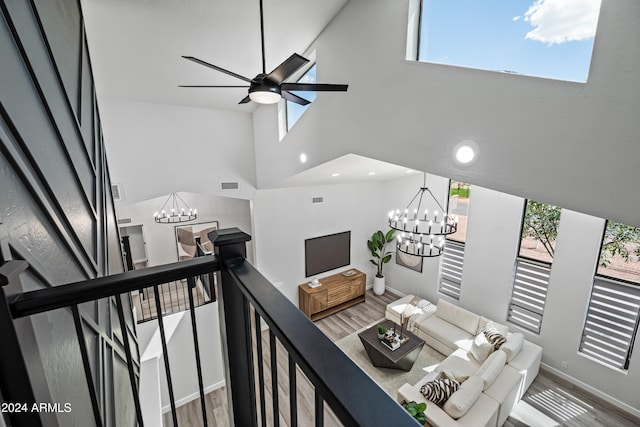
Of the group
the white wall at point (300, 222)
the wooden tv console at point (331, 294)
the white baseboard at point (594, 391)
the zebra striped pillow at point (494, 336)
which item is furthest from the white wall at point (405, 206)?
the white baseboard at point (594, 391)

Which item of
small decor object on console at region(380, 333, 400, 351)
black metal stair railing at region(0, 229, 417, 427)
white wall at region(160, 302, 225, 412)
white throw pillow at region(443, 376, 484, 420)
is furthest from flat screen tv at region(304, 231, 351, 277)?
black metal stair railing at region(0, 229, 417, 427)

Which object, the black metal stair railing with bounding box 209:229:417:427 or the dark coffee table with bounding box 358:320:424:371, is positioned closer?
the black metal stair railing with bounding box 209:229:417:427

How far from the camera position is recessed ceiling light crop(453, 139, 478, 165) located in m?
2.10

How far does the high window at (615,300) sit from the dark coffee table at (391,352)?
2.64 meters

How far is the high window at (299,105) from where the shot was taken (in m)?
3.73

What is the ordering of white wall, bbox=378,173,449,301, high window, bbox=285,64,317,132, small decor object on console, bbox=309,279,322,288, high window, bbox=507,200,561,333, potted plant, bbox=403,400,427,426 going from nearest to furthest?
potted plant, bbox=403,400,427,426 < high window, bbox=285,64,317,132 < high window, bbox=507,200,561,333 < white wall, bbox=378,173,449,301 < small decor object on console, bbox=309,279,322,288

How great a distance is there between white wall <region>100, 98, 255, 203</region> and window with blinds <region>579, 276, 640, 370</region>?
20.1ft

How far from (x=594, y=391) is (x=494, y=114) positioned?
5185 mm

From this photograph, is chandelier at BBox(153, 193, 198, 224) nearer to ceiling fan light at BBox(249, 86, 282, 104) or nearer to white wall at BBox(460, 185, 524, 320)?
ceiling fan light at BBox(249, 86, 282, 104)

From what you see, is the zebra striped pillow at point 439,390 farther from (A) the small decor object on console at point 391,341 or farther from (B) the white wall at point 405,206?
(B) the white wall at point 405,206

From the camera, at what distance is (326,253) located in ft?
22.1

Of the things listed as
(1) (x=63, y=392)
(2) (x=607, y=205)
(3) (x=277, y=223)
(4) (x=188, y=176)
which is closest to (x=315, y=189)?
(3) (x=277, y=223)

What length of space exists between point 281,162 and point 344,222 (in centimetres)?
294

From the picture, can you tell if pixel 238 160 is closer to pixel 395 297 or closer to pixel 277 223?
pixel 277 223
